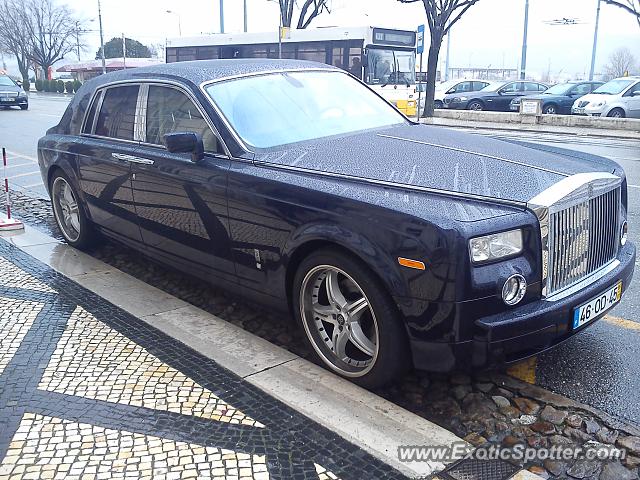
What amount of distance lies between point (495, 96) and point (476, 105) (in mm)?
880

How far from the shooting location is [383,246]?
314cm

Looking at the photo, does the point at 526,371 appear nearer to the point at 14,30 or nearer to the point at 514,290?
the point at 514,290

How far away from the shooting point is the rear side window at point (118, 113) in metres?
5.21

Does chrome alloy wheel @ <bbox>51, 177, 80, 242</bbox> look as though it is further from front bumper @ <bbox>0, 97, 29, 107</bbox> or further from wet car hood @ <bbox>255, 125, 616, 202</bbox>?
front bumper @ <bbox>0, 97, 29, 107</bbox>

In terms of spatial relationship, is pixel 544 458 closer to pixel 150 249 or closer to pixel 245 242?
pixel 245 242

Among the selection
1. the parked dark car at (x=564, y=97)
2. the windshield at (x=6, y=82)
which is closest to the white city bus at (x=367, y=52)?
the parked dark car at (x=564, y=97)

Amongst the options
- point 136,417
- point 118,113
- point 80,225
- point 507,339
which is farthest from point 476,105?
point 136,417

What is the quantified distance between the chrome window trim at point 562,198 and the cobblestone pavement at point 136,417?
126cm

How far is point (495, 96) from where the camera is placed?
28031mm

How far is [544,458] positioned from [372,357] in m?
0.97

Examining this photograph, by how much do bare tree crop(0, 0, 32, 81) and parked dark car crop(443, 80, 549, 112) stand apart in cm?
5957

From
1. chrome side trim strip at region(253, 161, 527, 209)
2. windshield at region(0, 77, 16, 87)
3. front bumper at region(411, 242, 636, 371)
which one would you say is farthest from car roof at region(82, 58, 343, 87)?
windshield at region(0, 77, 16, 87)

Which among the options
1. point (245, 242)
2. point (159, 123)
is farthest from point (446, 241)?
point (159, 123)

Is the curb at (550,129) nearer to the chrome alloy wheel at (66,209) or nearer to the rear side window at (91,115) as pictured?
the chrome alloy wheel at (66,209)
